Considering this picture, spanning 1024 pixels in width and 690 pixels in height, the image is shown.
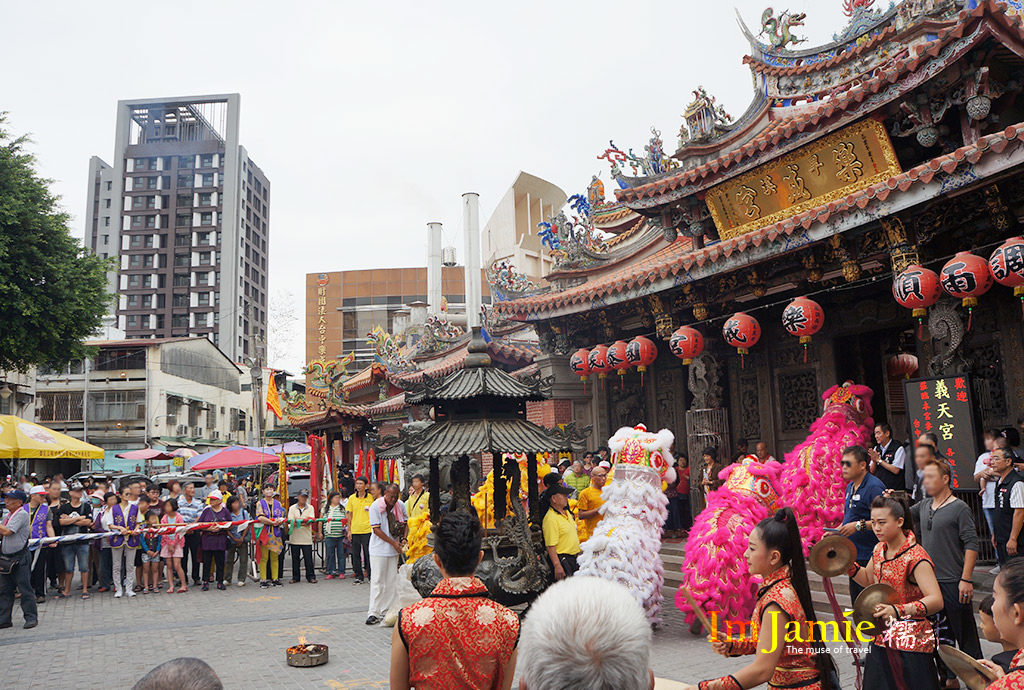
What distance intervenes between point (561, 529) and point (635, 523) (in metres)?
0.75

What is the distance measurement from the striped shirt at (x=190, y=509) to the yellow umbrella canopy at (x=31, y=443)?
5.05m

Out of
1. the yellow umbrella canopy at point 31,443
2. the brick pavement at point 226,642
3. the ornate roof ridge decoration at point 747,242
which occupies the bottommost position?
the brick pavement at point 226,642

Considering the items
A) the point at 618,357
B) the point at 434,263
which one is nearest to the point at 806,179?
the point at 618,357

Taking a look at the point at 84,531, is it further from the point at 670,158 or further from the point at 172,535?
the point at 670,158

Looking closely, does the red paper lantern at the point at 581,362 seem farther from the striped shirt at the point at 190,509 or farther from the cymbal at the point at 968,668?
the cymbal at the point at 968,668

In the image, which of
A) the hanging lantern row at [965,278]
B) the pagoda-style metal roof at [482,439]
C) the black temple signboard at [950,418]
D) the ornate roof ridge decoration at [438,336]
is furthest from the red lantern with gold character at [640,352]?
the ornate roof ridge decoration at [438,336]

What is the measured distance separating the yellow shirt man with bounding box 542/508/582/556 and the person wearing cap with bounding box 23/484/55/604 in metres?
7.91

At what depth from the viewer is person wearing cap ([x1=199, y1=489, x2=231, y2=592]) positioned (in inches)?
464

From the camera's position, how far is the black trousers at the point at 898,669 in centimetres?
370

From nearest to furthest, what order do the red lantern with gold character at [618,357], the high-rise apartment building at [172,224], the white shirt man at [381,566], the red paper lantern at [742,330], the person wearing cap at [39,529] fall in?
the white shirt man at [381,566], the red paper lantern at [742,330], the person wearing cap at [39,529], the red lantern with gold character at [618,357], the high-rise apartment building at [172,224]

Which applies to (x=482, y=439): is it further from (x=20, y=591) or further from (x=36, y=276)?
(x=36, y=276)

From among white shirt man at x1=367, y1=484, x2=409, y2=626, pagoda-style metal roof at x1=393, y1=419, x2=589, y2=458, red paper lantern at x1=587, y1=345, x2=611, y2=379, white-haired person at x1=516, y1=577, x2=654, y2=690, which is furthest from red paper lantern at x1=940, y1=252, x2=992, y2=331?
white-haired person at x1=516, y1=577, x2=654, y2=690

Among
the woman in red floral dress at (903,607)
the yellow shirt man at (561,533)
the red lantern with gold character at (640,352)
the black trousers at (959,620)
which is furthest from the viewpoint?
the red lantern with gold character at (640,352)

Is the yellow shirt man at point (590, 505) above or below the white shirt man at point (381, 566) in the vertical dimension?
above
